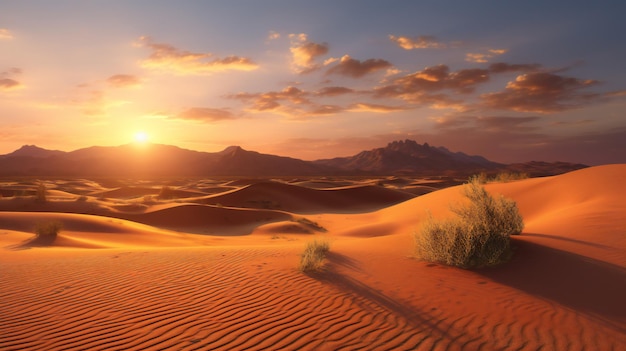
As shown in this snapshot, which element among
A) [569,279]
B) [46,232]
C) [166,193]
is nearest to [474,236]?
[569,279]

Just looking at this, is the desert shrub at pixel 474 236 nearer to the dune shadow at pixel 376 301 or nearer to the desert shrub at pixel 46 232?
the dune shadow at pixel 376 301

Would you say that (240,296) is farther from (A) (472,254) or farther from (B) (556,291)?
(B) (556,291)

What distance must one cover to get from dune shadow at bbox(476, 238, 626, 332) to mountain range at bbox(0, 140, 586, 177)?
Result: 9544cm

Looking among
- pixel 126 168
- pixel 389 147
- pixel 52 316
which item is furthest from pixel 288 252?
pixel 389 147

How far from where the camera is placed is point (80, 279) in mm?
6961

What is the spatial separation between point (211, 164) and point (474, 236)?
428ft

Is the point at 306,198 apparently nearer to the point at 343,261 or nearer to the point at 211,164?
the point at 343,261

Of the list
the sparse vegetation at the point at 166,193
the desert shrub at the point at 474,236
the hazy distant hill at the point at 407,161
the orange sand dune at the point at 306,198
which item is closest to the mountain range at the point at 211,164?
the hazy distant hill at the point at 407,161

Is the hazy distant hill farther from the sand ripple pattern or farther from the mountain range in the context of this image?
the sand ripple pattern

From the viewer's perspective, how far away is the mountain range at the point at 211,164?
375 ft

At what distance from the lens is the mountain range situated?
114312mm

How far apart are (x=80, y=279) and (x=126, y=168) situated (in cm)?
13379

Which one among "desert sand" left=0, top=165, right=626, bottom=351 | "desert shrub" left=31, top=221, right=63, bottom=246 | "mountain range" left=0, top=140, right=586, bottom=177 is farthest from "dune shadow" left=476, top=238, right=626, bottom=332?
"mountain range" left=0, top=140, right=586, bottom=177

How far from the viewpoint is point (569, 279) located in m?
6.23
